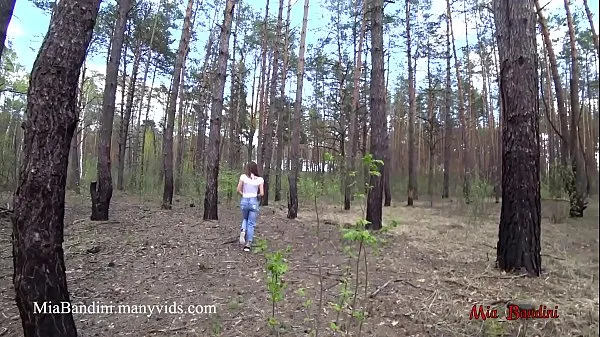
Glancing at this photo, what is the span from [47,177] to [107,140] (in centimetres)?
601

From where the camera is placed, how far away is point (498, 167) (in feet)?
65.4

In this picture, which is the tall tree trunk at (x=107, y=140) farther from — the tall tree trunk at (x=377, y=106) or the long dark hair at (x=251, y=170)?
the tall tree trunk at (x=377, y=106)

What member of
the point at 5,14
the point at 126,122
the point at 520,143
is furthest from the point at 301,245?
the point at 126,122

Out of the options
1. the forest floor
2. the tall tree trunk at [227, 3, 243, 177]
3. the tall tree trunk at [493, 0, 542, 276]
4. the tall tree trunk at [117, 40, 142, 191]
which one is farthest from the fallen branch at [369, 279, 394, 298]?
the tall tree trunk at [227, 3, 243, 177]

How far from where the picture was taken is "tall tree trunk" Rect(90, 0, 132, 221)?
8.09 metres

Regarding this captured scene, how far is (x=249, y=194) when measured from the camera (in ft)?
19.8

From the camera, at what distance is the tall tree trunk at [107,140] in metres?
8.09

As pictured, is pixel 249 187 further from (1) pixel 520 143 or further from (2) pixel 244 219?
(1) pixel 520 143

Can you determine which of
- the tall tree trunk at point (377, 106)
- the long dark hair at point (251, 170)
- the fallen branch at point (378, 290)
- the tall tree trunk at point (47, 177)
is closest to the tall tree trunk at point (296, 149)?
the tall tree trunk at point (377, 106)

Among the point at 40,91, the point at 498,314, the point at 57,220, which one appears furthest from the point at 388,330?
the point at 40,91

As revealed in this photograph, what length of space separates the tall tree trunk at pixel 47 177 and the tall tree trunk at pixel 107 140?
18.5 feet

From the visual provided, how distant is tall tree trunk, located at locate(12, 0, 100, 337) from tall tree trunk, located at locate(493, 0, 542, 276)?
475cm

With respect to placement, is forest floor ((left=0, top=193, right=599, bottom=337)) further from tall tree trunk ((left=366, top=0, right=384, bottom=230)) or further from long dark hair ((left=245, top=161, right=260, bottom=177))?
long dark hair ((left=245, top=161, right=260, bottom=177))

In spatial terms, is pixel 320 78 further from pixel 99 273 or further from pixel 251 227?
pixel 99 273
